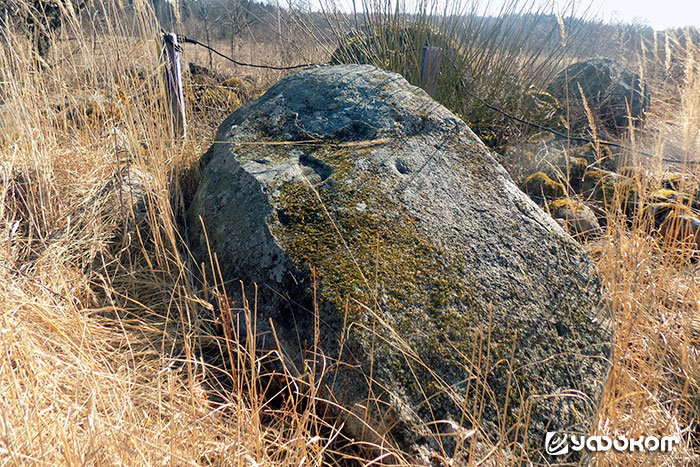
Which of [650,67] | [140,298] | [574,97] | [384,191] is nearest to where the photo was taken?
[384,191]

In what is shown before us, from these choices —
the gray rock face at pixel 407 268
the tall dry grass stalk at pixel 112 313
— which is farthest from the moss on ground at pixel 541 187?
the tall dry grass stalk at pixel 112 313

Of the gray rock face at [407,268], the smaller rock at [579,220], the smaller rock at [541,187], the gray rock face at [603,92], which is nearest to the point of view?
the gray rock face at [407,268]

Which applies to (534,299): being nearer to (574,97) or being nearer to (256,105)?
(256,105)

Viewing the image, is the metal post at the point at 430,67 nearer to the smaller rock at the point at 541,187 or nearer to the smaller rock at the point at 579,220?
the smaller rock at the point at 541,187

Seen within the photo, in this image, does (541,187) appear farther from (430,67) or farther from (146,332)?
(146,332)

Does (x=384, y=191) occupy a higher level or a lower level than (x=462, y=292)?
higher

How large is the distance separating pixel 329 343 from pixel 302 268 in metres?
0.30

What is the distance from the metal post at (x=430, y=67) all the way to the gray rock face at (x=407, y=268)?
1.65 m

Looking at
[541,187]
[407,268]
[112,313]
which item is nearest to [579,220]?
[541,187]

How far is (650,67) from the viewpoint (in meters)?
8.02

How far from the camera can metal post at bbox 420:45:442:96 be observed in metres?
3.75

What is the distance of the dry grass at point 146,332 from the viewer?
1199 millimetres

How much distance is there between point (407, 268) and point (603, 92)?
5351 mm

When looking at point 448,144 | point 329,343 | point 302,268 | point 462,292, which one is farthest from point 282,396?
point 448,144
